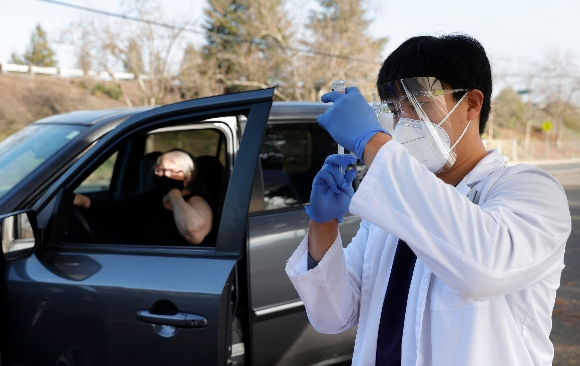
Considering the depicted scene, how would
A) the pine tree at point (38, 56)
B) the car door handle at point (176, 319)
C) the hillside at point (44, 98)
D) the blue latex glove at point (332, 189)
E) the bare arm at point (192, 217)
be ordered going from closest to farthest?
the blue latex glove at point (332, 189)
the car door handle at point (176, 319)
the bare arm at point (192, 217)
the hillside at point (44, 98)
the pine tree at point (38, 56)

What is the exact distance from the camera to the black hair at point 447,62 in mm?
1369

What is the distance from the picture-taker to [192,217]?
2803 mm

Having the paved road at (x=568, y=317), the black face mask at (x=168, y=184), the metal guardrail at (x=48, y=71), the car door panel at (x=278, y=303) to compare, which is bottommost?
the paved road at (x=568, y=317)

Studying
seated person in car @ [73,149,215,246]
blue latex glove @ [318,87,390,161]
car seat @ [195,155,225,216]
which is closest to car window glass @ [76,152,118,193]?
seated person in car @ [73,149,215,246]

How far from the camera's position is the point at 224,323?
201 cm

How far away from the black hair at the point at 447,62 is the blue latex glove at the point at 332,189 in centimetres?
26

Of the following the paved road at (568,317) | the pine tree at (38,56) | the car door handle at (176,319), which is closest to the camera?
the car door handle at (176,319)

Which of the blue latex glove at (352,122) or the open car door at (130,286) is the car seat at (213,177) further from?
the blue latex glove at (352,122)

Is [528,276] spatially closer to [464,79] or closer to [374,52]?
[464,79]

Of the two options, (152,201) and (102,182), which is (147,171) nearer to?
(152,201)

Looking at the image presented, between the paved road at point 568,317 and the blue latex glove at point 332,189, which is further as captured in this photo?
the paved road at point 568,317

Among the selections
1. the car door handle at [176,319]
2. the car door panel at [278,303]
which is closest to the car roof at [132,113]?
the car door panel at [278,303]

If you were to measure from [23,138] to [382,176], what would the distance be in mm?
2711

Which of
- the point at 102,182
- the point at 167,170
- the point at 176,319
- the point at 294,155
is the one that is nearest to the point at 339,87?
the point at 176,319
